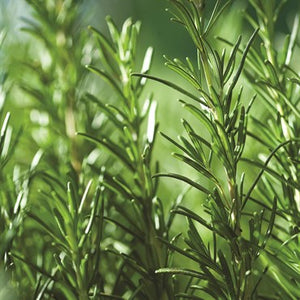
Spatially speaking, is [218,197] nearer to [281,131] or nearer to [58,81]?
[281,131]

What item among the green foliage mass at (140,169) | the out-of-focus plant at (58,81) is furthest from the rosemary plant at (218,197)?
the out-of-focus plant at (58,81)

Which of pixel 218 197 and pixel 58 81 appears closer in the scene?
pixel 218 197

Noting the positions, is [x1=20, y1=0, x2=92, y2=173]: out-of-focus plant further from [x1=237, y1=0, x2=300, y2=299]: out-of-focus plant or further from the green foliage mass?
[x1=237, y1=0, x2=300, y2=299]: out-of-focus plant

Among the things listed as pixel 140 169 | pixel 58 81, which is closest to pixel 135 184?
pixel 140 169

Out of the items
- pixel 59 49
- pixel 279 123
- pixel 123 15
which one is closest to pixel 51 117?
pixel 59 49

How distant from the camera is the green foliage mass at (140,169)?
0.67 feet

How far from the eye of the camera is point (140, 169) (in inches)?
10.1

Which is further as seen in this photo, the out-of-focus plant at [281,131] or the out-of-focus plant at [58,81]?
the out-of-focus plant at [58,81]

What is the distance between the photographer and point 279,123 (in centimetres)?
24

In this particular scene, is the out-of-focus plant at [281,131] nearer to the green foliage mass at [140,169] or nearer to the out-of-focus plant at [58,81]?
the green foliage mass at [140,169]

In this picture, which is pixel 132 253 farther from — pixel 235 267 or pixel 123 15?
pixel 123 15

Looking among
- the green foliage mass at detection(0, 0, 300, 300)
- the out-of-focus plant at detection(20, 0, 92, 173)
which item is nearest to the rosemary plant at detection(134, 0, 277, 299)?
the green foliage mass at detection(0, 0, 300, 300)

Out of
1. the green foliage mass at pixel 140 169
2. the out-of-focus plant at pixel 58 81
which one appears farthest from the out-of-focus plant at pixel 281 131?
the out-of-focus plant at pixel 58 81

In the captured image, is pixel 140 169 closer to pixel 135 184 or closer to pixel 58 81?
pixel 135 184
